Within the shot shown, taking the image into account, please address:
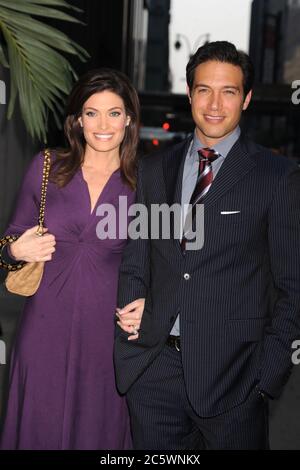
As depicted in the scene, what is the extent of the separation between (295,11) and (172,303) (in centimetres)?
13204

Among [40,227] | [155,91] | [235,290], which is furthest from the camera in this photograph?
[155,91]

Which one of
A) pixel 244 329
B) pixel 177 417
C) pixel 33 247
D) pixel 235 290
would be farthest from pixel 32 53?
pixel 177 417

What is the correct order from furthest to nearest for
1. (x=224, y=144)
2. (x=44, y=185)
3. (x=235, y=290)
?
(x=44, y=185), (x=224, y=144), (x=235, y=290)

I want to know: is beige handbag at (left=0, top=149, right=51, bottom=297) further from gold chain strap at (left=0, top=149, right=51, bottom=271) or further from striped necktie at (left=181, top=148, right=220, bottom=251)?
striped necktie at (left=181, top=148, right=220, bottom=251)

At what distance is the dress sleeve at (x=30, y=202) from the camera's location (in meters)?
3.26

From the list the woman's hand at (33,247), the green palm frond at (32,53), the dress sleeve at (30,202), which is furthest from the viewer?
the green palm frond at (32,53)

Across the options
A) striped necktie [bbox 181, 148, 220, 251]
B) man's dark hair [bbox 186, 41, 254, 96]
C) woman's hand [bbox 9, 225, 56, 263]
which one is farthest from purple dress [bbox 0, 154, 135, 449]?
man's dark hair [bbox 186, 41, 254, 96]

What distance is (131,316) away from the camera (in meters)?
2.92

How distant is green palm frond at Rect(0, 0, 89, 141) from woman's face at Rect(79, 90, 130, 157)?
1.15ft

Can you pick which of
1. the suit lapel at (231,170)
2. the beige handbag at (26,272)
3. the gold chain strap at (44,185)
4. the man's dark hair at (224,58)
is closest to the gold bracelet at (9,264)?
the beige handbag at (26,272)

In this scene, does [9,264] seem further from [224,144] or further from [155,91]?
[155,91]

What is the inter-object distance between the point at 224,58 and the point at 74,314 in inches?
52.8

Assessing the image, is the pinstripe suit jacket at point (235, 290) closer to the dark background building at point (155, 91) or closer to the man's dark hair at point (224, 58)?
the man's dark hair at point (224, 58)

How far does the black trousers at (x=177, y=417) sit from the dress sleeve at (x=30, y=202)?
0.91 metres
